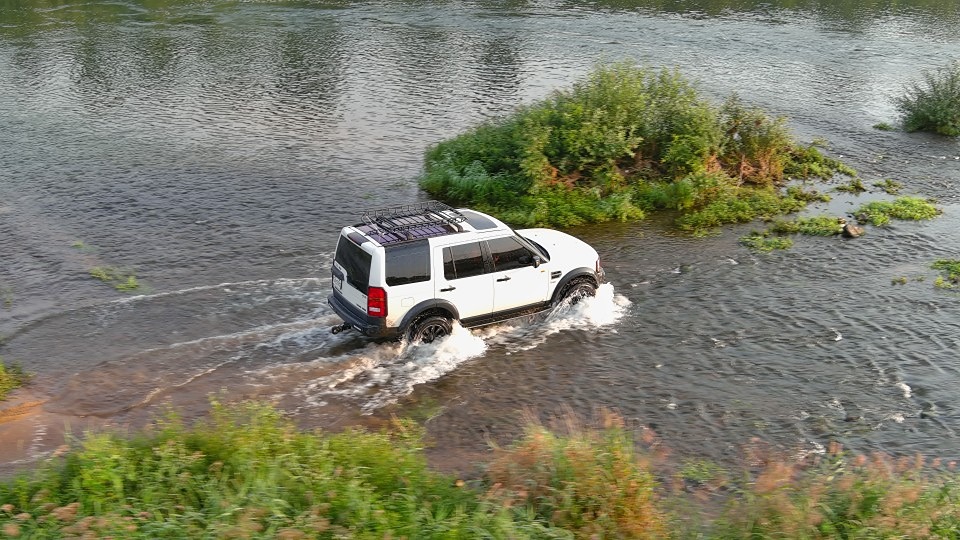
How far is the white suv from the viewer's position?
534 inches

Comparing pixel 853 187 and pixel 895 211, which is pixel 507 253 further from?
pixel 853 187

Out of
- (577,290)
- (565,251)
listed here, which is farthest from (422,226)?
(577,290)

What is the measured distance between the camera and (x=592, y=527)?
8805 millimetres

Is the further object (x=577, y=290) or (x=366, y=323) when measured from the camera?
(x=577, y=290)

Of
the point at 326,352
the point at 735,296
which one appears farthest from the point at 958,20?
the point at 326,352

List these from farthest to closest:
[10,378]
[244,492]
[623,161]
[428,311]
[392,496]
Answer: [623,161] < [428,311] < [10,378] < [392,496] < [244,492]

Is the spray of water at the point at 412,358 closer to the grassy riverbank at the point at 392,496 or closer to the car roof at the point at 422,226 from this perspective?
the car roof at the point at 422,226

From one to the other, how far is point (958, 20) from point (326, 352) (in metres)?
40.7

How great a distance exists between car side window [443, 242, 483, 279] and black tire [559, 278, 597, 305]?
1.84 m

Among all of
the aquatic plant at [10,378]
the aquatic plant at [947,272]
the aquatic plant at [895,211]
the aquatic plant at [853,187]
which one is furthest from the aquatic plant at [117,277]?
the aquatic plant at [853,187]

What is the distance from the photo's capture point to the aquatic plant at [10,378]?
42.2 feet

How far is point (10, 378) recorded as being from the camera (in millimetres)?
13156

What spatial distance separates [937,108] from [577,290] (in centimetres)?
1647

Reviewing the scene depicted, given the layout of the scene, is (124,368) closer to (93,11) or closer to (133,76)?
(133,76)
